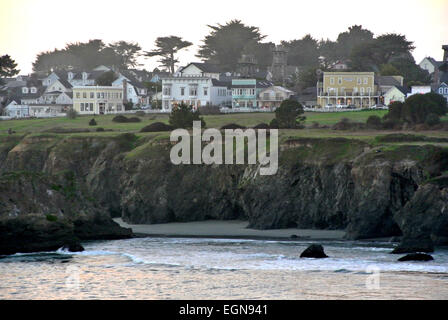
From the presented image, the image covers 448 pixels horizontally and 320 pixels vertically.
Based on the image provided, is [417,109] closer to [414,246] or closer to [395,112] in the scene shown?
[395,112]

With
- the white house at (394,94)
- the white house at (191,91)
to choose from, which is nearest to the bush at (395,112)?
the white house at (394,94)

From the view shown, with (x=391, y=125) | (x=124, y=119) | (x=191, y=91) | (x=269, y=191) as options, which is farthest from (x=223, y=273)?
(x=191, y=91)

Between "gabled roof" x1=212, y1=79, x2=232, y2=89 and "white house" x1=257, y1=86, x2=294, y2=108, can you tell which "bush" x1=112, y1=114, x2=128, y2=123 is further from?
"white house" x1=257, y1=86, x2=294, y2=108

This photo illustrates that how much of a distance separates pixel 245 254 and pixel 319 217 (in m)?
11.8

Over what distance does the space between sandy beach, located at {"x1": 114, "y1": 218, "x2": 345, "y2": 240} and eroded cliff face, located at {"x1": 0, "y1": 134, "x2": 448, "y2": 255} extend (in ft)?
3.67

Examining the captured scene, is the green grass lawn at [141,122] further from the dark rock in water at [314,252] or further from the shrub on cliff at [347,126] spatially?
the dark rock in water at [314,252]

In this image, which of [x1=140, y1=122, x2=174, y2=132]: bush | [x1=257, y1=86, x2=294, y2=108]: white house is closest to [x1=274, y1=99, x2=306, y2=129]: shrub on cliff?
[x1=140, y1=122, x2=174, y2=132]: bush

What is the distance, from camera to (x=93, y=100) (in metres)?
148

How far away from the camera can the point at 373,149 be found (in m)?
69.0

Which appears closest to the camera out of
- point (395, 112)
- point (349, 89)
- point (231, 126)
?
point (231, 126)

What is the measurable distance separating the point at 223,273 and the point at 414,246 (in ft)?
39.3

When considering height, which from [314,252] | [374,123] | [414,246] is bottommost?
[314,252]

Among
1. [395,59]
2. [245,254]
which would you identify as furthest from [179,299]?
[395,59]

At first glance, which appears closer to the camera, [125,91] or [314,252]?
[314,252]
